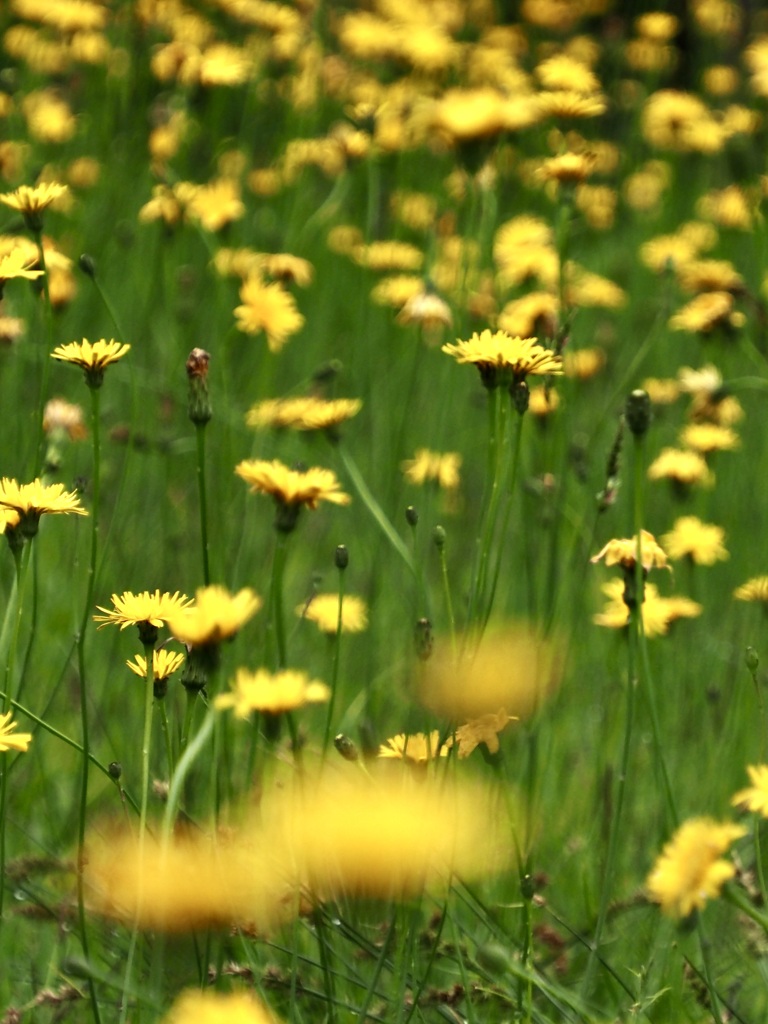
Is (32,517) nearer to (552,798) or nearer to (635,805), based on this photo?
(552,798)

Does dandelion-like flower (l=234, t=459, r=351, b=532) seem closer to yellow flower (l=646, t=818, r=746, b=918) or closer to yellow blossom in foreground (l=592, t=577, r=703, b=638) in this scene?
yellow blossom in foreground (l=592, t=577, r=703, b=638)

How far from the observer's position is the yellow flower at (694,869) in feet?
2.37

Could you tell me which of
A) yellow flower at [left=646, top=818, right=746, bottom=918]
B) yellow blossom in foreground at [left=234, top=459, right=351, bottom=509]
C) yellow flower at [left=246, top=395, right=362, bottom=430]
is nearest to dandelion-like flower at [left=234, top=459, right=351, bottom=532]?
yellow blossom in foreground at [left=234, top=459, right=351, bottom=509]

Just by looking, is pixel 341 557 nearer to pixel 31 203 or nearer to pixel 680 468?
pixel 31 203

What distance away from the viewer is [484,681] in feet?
3.71

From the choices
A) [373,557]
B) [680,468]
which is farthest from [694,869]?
[373,557]

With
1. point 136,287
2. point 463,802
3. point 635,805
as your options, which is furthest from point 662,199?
point 463,802

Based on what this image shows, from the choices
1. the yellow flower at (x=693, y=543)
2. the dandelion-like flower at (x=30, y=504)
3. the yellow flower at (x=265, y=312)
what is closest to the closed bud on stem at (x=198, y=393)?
the dandelion-like flower at (x=30, y=504)

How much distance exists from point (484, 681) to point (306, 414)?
474 mm

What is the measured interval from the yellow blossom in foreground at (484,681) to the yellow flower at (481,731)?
13mm

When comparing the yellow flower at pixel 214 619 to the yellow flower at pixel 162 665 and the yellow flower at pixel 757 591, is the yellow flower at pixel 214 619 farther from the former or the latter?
the yellow flower at pixel 757 591

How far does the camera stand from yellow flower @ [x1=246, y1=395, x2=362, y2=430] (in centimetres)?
148

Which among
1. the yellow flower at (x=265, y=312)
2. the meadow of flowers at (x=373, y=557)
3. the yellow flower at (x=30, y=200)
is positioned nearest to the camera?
the meadow of flowers at (x=373, y=557)

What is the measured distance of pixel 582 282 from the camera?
3.04 metres
